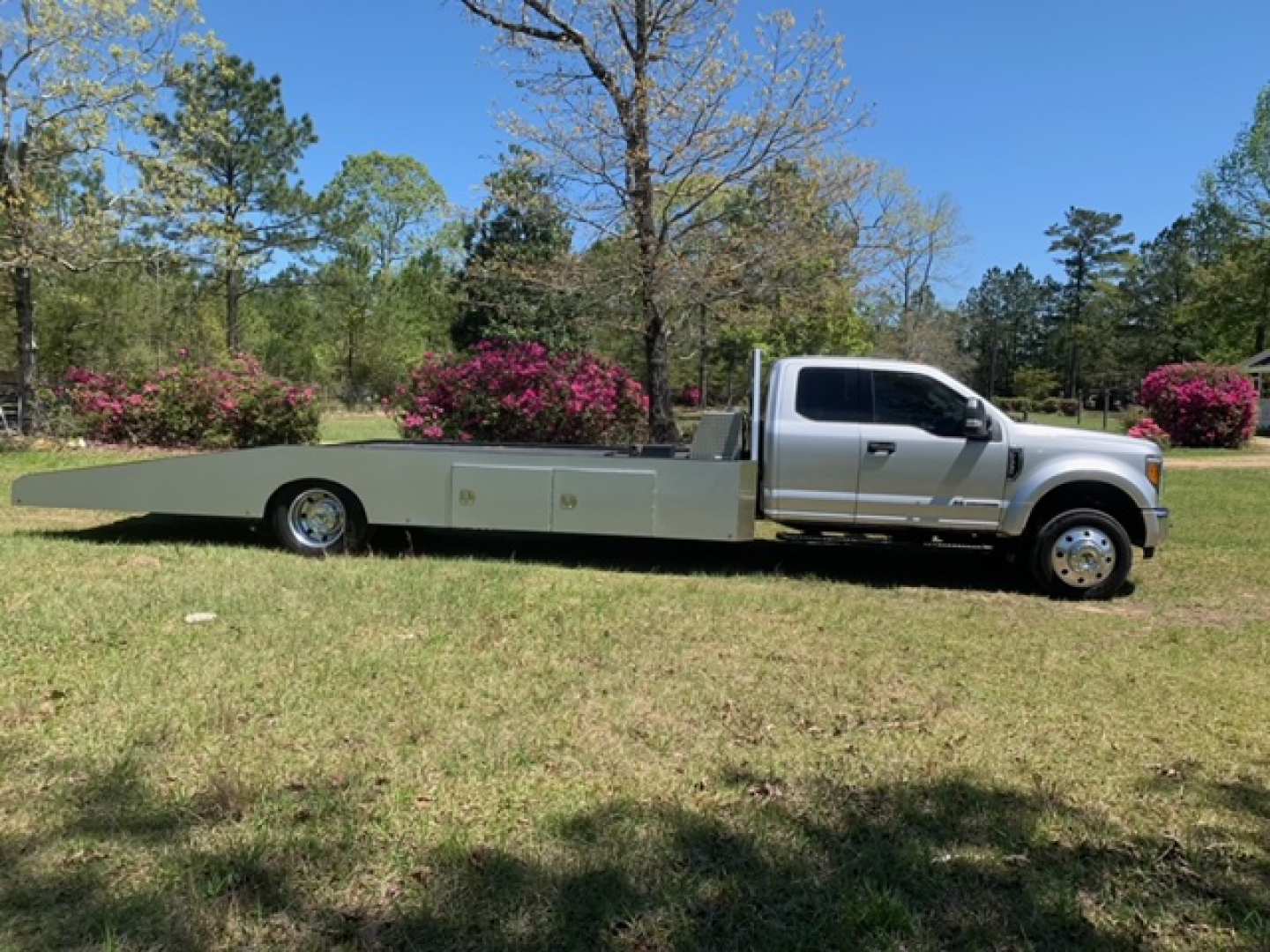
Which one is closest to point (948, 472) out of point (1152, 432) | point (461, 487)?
point (461, 487)

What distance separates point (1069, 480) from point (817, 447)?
1941 millimetres

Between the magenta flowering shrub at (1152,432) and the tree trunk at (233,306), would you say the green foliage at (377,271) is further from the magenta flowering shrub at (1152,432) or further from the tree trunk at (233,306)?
the magenta flowering shrub at (1152,432)

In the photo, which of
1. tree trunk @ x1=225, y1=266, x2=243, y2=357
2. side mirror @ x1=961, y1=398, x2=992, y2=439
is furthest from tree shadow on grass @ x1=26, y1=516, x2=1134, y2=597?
tree trunk @ x1=225, y1=266, x2=243, y2=357

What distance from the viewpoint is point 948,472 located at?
23.7ft

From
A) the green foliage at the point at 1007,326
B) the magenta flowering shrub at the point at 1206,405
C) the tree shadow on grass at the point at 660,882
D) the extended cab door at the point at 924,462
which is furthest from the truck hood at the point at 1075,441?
the green foliage at the point at 1007,326

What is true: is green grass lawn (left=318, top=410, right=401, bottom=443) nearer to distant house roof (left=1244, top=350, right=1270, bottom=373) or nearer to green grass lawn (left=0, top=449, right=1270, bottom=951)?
green grass lawn (left=0, top=449, right=1270, bottom=951)

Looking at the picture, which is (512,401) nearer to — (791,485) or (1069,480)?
(791,485)

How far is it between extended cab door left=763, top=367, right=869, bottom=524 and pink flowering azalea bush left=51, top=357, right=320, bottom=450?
12039 millimetres

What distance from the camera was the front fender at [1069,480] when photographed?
7.06m

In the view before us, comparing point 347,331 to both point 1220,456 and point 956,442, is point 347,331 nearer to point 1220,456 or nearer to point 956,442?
point 1220,456

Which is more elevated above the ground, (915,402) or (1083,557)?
(915,402)

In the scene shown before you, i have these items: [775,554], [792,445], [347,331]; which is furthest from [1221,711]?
[347,331]

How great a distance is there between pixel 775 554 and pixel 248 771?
600 cm

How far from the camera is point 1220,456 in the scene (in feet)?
68.4
